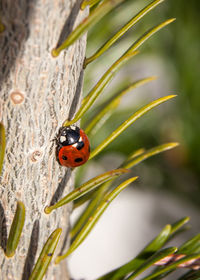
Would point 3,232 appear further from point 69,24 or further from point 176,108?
point 176,108

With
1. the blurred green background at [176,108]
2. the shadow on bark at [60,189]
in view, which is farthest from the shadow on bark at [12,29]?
the blurred green background at [176,108]

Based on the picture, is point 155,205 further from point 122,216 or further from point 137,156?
point 137,156

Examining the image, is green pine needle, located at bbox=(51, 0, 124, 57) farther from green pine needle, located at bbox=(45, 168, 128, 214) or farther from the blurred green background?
the blurred green background

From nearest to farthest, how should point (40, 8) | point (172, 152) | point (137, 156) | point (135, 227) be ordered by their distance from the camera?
1. point (40, 8)
2. point (137, 156)
3. point (135, 227)
4. point (172, 152)

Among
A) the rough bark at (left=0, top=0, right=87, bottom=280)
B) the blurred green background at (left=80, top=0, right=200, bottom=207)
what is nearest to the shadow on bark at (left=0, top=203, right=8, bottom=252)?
the rough bark at (left=0, top=0, right=87, bottom=280)

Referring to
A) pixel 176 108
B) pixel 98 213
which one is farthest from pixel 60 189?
pixel 176 108

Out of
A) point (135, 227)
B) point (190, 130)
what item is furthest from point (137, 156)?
point (135, 227)

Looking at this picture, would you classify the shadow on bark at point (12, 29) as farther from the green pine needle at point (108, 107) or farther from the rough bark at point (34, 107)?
the green pine needle at point (108, 107)
